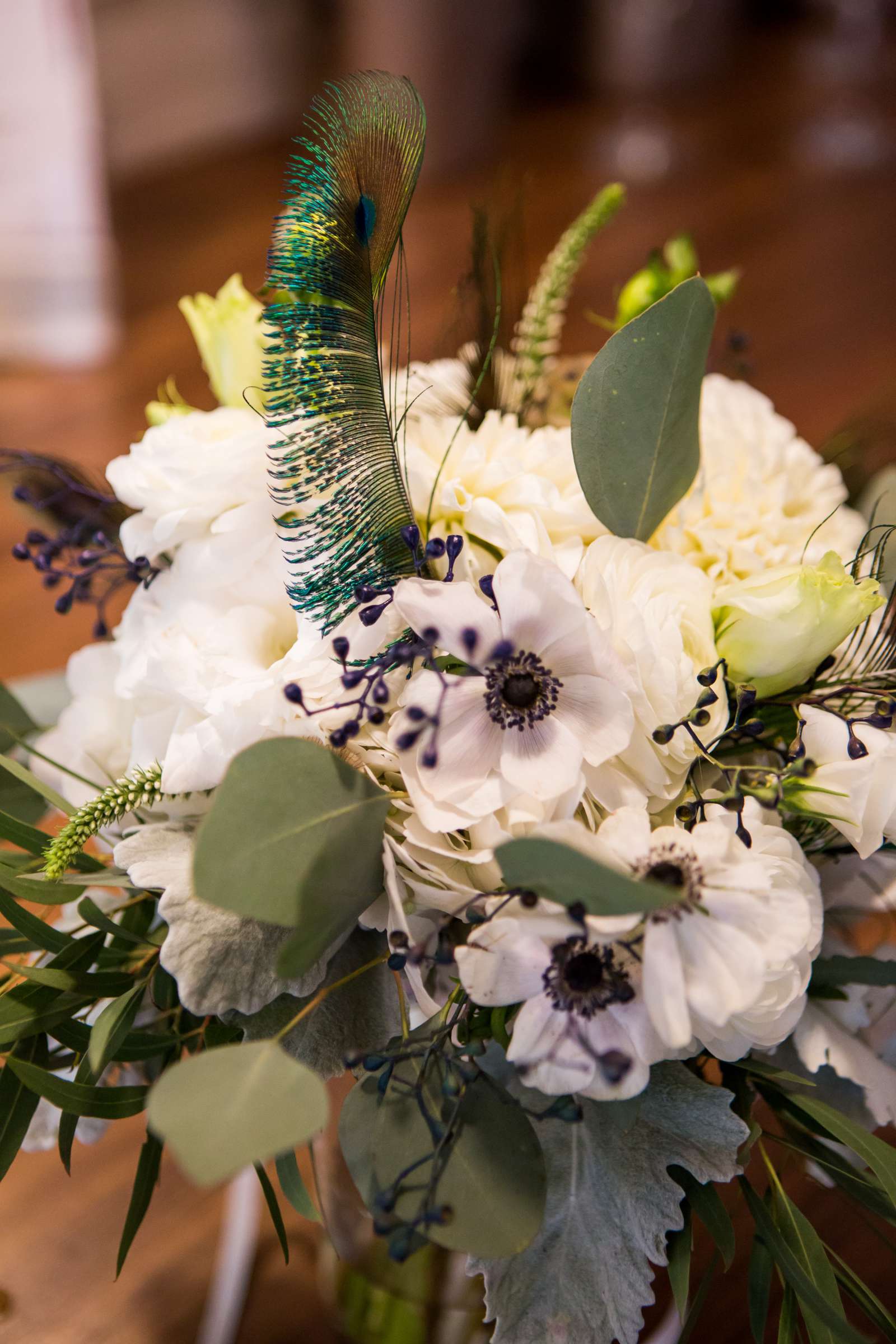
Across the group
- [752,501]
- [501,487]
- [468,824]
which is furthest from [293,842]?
[752,501]

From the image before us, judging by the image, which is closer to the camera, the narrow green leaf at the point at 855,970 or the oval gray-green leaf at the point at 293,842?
the oval gray-green leaf at the point at 293,842

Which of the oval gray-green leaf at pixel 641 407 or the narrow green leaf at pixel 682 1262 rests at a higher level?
the oval gray-green leaf at pixel 641 407

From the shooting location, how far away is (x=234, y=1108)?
0.28 metres

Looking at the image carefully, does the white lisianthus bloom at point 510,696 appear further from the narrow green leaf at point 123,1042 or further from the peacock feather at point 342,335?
the narrow green leaf at point 123,1042

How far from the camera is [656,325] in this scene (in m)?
0.38

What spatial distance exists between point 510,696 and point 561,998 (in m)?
0.09

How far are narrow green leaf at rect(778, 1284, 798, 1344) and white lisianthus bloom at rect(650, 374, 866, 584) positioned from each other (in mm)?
248

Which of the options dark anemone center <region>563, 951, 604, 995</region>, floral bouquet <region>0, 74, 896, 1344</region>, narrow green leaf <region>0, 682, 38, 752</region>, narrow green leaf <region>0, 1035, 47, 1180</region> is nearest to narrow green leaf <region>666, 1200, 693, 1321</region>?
floral bouquet <region>0, 74, 896, 1344</region>

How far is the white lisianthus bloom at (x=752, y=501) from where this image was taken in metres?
0.45

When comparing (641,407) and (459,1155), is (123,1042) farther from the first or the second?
(641,407)

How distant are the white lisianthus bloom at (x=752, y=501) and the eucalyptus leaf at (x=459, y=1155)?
0.68 feet

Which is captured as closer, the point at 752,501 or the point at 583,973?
the point at 583,973

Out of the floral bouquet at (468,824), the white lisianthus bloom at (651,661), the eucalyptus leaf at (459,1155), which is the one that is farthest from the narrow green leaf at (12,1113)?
the white lisianthus bloom at (651,661)

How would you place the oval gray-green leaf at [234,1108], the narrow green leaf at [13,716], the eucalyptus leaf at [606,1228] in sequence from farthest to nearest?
1. the narrow green leaf at [13,716]
2. the eucalyptus leaf at [606,1228]
3. the oval gray-green leaf at [234,1108]
